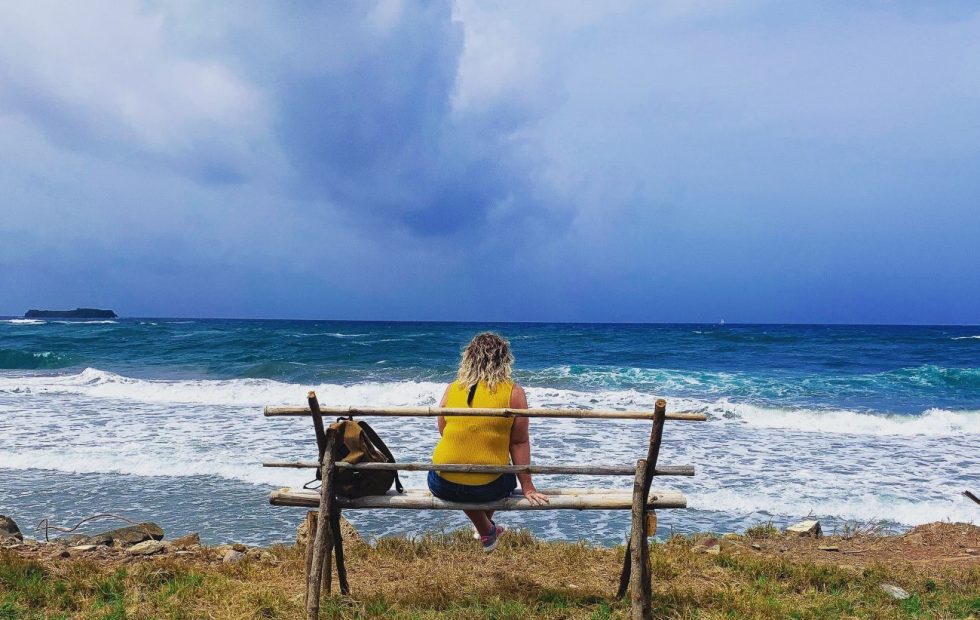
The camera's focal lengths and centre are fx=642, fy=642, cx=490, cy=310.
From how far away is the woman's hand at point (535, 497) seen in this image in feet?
12.9

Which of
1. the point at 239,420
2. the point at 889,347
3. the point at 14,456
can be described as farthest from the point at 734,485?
the point at 889,347

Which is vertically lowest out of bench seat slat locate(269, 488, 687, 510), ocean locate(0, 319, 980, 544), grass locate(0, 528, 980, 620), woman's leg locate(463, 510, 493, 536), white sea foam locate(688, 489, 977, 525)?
white sea foam locate(688, 489, 977, 525)

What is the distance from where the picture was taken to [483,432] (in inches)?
163

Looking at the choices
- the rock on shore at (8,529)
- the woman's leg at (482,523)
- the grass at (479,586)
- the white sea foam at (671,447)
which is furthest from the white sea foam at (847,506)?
the rock on shore at (8,529)

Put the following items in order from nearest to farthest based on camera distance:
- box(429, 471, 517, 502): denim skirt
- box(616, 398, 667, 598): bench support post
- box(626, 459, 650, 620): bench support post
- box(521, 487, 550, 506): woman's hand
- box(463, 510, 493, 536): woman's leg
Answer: box(616, 398, 667, 598): bench support post → box(626, 459, 650, 620): bench support post → box(521, 487, 550, 506): woman's hand → box(429, 471, 517, 502): denim skirt → box(463, 510, 493, 536): woman's leg

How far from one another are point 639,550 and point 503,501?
0.87m

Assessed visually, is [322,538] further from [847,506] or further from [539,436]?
[539,436]

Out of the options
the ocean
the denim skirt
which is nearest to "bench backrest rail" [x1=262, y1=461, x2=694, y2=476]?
the denim skirt

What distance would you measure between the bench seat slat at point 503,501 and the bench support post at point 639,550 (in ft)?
0.39

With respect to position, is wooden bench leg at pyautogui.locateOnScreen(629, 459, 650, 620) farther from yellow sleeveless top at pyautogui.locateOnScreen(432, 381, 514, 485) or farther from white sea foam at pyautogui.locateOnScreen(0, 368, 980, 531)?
white sea foam at pyautogui.locateOnScreen(0, 368, 980, 531)

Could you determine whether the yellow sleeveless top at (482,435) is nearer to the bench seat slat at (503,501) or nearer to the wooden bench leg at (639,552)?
the bench seat slat at (503,501)

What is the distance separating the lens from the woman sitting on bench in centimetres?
408

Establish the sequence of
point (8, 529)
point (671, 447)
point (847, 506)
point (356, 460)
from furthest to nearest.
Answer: point (671, 447)
point (847, 506)
point (8, 529)
point (356, 460)

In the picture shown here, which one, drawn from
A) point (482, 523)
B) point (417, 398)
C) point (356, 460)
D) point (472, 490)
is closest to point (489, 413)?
point (472, 490)
